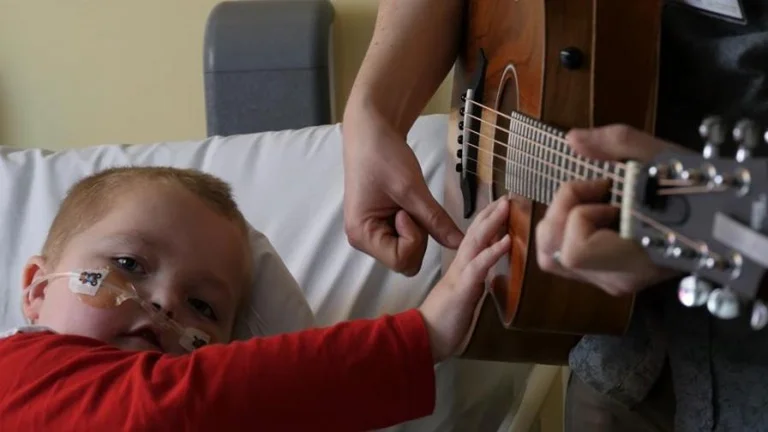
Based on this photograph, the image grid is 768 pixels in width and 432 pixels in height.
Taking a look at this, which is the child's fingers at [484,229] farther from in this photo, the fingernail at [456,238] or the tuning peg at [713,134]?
the tuning peg at [713,134]

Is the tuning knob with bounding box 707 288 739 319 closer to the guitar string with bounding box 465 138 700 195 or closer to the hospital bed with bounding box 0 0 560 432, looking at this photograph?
the guitar string with bounding box 465 138 700 195

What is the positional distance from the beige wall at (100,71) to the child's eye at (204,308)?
34.1 inches

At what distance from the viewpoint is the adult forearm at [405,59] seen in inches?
41.1

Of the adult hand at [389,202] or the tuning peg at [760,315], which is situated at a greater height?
the tuning peg at [760,315]

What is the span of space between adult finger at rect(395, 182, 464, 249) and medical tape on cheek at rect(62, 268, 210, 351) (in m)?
0.28

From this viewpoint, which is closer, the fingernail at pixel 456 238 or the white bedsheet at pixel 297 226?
the fingernail at pixel 456 238

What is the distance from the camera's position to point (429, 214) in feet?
3.13

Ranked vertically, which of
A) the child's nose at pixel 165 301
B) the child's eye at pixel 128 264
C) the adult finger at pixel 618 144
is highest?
the adult finger at pixel 618 144

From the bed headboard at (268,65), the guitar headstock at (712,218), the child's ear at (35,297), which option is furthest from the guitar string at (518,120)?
the bed headboard at (268,65)

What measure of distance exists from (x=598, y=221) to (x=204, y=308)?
23.2 inches

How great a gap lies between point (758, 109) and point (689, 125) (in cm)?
6

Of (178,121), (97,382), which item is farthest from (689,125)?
(178,121)

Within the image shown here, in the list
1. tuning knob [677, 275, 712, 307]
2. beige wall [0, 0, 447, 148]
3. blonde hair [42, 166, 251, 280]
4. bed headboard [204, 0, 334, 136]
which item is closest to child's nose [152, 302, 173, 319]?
blonde hair [42, 166, 251, 280]

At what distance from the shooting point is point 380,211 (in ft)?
3.23
